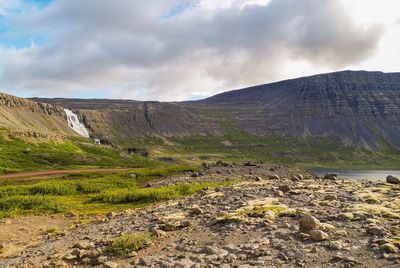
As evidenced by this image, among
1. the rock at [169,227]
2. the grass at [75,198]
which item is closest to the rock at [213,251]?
the rock at [169,227]

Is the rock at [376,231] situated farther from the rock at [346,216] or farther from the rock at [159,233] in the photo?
the rock at [159,233]

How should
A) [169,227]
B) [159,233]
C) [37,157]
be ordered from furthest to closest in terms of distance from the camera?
[37,157] → [169,227] → [159,233]

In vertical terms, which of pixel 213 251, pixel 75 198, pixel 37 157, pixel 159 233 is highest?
pixel 213 251

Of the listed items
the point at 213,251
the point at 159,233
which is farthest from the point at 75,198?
the point at 213,251

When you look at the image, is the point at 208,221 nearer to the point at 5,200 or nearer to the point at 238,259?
the point at 238,259

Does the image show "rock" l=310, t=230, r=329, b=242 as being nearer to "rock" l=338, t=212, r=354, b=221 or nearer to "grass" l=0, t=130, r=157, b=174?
"rock" l=338, t=212, r=354, b=221

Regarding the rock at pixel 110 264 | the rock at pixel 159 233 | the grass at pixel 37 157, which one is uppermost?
the rock at pixel 159 233

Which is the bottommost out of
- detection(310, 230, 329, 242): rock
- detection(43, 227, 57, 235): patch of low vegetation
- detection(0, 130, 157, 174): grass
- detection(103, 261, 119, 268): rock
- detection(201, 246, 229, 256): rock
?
detection(0, 130, 157, 174): grass

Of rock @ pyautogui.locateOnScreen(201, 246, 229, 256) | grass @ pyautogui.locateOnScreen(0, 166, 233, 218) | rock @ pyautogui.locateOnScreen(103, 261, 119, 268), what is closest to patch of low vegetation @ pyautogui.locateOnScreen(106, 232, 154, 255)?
rock @ pyautogui.locateOnScreen(103, 261, 119, 268)

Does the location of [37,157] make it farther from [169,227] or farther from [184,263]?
[184,263]

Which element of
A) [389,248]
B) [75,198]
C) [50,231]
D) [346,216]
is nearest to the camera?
[389,248]

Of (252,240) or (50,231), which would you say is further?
(50,231)

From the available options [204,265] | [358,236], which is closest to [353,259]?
[358,236]

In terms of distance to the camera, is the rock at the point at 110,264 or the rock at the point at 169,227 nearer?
the rock at the point at 110,264
